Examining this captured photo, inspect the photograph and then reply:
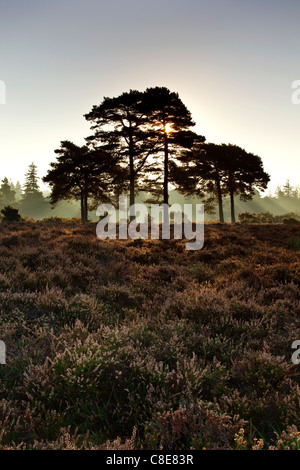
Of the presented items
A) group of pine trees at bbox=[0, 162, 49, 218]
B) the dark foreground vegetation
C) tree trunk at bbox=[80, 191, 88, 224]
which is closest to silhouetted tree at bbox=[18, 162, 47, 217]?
group of pine trees at bbox=[0, 162, 49, 218]

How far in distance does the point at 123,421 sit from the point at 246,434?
3.86 ft

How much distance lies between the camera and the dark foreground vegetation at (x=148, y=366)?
A: 7.73ft

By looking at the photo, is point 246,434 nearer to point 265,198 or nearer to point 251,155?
point 251,155

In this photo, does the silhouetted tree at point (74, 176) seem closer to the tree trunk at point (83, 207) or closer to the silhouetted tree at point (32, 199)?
the tree trunk at point (83, 207)

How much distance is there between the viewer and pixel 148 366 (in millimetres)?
3080

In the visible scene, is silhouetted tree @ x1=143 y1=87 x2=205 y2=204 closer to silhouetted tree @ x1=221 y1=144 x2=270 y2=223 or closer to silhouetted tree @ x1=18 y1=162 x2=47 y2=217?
silhouetted tree @ x1=221 y1=144 x2=270 y2=223

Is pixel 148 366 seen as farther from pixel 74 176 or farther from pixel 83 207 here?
pixel 83 207

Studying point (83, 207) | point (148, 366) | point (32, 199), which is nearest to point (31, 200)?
point (32, 199)

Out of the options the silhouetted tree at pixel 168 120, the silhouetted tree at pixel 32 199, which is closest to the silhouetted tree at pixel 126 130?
the silhouetted tree at pixel 168 120

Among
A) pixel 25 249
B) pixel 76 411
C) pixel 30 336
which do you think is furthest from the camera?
pixel 25 249

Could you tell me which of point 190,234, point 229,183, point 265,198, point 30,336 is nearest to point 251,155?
point 229,183

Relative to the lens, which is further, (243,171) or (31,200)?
(31,200)

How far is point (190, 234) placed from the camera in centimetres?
1579
